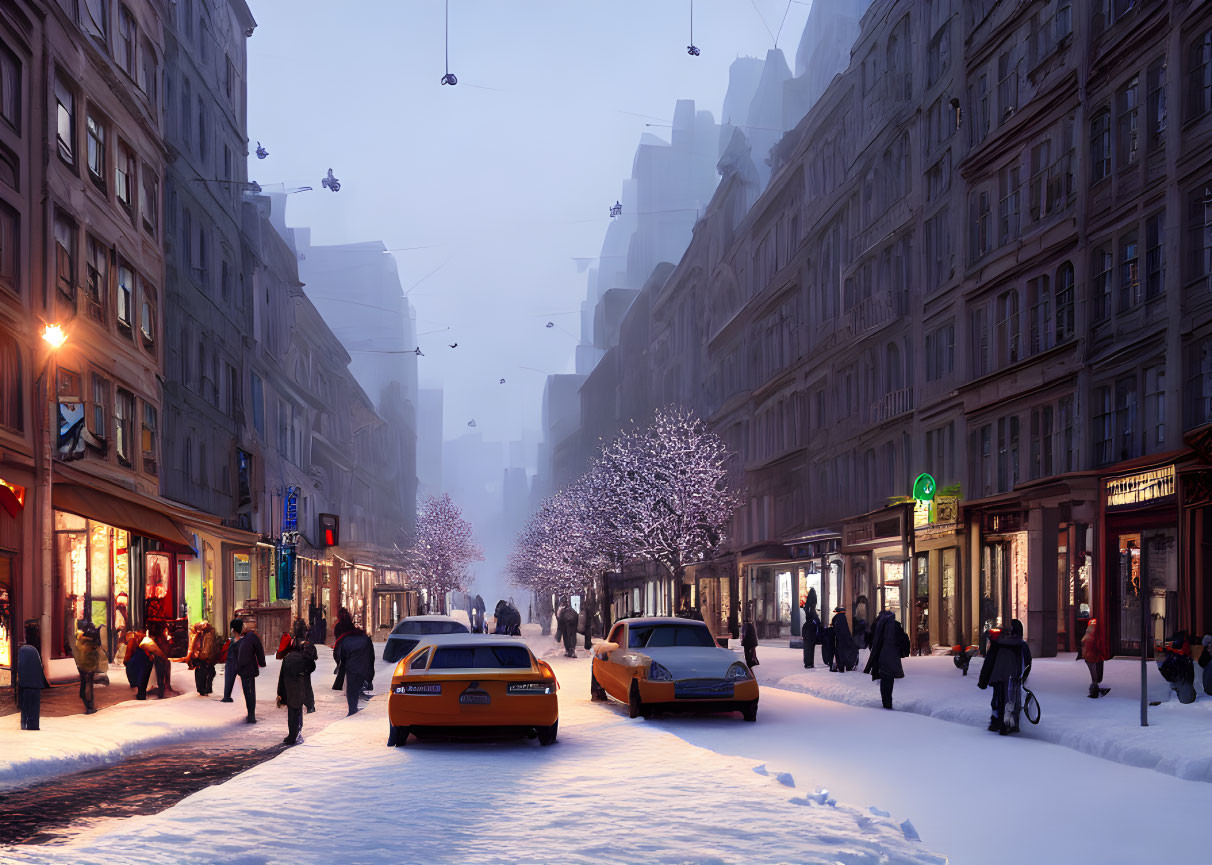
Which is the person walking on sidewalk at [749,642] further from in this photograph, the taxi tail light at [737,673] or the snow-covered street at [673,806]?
the snow-covered street at [673,806]

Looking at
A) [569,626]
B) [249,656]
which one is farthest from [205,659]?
[569,626]

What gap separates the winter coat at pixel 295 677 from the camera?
18438 millimetres

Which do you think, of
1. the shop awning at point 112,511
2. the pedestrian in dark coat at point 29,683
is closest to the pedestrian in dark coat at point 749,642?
the shop awning at point 112,511

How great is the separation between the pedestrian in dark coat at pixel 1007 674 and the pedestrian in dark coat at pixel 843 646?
13.1 metres

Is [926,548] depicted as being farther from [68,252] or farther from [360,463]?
[360,463]

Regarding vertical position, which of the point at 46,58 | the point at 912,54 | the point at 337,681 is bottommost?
the point at 337,681

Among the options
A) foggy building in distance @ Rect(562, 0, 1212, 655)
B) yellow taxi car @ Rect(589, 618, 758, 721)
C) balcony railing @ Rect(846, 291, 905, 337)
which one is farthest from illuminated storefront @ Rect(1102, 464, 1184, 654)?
balcony railing @ Rect(846, 291, 905, 337)

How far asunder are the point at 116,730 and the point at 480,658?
602 cm

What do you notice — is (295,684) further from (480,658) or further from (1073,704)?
(1073,704)

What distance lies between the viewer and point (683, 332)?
309 feet

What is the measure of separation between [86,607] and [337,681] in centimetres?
737

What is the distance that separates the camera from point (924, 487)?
136 ft

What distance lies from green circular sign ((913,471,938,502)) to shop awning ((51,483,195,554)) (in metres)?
20.8

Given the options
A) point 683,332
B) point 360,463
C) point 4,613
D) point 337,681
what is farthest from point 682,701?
point 360,463
